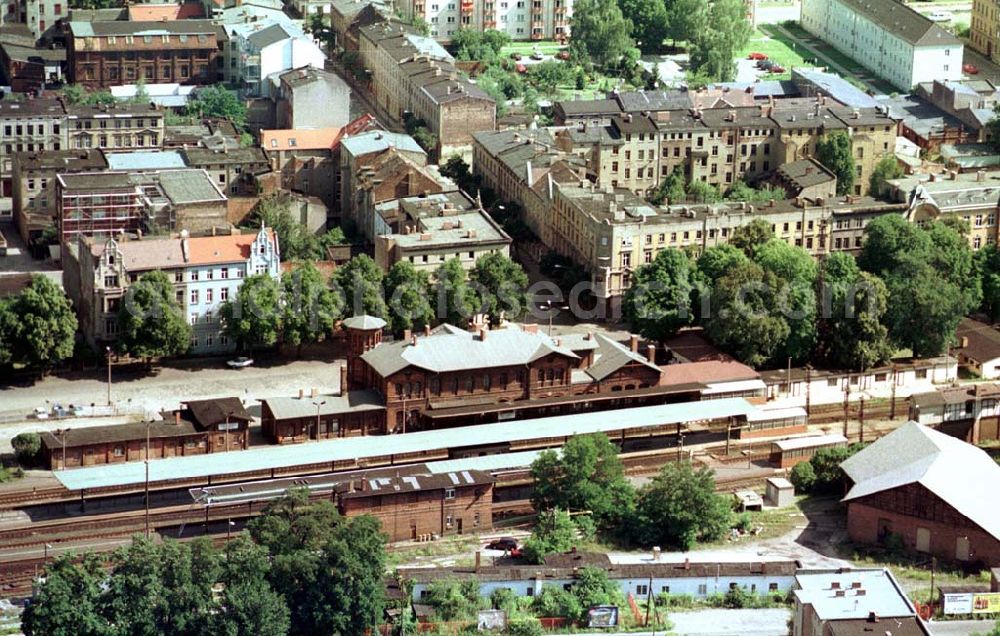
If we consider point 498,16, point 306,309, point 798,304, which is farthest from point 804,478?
point 498,16

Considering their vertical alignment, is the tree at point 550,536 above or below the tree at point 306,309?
below

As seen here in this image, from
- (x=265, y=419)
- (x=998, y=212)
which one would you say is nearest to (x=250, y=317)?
(x=265, y=419)

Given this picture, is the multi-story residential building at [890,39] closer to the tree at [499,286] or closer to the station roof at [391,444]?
the tree at [499,286]

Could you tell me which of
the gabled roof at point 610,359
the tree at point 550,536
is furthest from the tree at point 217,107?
the tree at point 550,536

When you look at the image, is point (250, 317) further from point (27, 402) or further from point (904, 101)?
point (904, 101)

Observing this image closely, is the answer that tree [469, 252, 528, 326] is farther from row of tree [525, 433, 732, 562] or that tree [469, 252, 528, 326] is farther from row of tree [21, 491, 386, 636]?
row of tree [21, 491, 386, 636]
